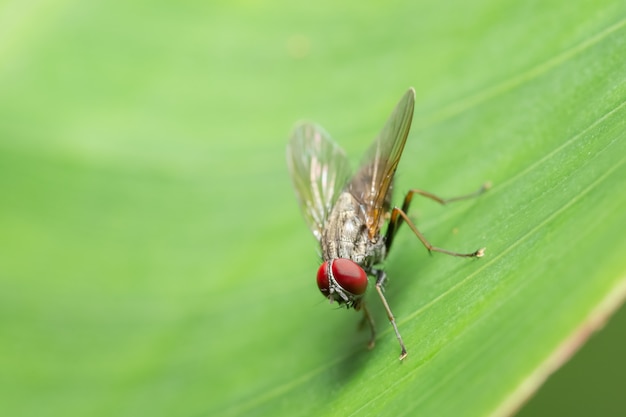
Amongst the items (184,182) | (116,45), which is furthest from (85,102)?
(184,182)

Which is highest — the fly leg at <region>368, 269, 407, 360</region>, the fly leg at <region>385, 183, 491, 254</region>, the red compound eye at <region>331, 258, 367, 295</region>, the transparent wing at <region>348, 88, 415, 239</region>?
the transparent wing at <region>348, 88, 415, 239</region>

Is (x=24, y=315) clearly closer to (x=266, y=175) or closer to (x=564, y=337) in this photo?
(x=266, y=175)

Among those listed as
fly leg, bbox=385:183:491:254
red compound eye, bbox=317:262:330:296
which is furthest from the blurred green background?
red compound eye, bbox=317:262:330:296

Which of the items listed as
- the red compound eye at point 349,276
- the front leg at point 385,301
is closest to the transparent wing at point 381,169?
the front leg at point 385,301

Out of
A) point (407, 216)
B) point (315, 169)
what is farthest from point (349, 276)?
point (315, 169)

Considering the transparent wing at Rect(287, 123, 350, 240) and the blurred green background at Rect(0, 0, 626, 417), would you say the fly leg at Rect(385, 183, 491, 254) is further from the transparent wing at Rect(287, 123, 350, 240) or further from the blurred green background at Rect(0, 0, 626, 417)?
the transparent wing at Rect(287, 123, 350, 240)
